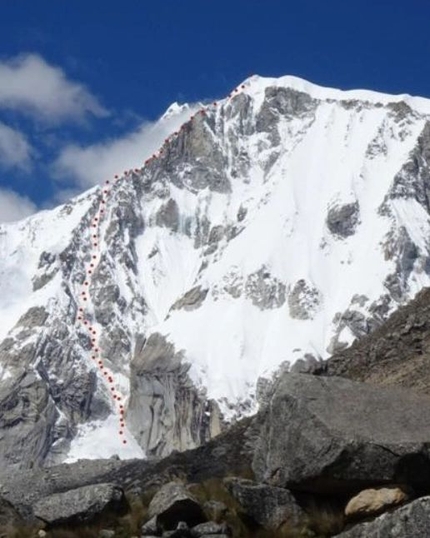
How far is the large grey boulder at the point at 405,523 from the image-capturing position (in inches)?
537

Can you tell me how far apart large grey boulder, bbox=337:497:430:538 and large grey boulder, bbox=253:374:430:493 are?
6.47 feet

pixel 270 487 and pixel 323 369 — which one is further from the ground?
pixel 323 369

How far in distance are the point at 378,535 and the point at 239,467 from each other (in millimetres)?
7639

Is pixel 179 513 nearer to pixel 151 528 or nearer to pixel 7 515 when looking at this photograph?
pixel 151 528

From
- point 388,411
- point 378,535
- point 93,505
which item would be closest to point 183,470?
point 93,505

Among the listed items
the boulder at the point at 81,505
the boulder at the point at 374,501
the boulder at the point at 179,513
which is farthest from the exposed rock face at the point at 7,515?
the boulder at the point at 374,501

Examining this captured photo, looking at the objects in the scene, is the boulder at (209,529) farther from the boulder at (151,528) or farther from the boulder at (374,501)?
the boulder at (374,501)

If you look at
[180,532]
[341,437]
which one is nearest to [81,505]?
[180,532]

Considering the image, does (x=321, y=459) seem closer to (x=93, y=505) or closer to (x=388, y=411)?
(x=388, y=411)

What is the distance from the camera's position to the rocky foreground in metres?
16.5

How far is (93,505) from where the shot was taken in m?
18.4

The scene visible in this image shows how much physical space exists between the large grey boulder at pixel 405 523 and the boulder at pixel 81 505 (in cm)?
487

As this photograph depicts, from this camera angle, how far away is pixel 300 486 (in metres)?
17.2

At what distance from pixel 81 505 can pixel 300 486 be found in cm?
317
